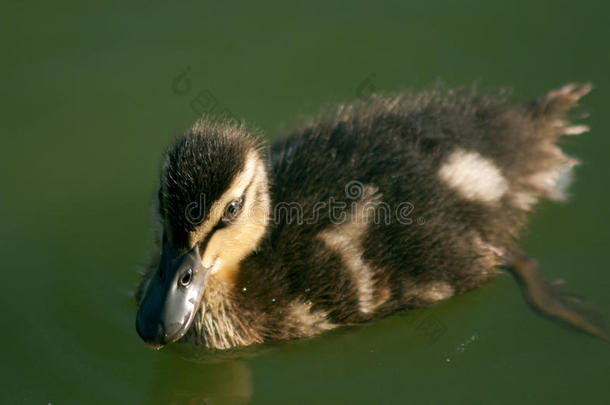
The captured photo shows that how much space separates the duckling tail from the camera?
3506 millimetres

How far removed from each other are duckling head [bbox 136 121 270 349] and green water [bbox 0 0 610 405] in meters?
0.46

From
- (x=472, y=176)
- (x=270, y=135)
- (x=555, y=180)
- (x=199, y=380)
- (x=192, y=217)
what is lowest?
(x=199, y=380)

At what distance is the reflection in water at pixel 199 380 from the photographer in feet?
11.0

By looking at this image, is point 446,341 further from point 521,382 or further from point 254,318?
point 254,318

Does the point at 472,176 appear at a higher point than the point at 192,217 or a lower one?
higher

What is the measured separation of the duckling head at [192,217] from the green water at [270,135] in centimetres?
46

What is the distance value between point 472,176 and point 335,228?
25.4 inches

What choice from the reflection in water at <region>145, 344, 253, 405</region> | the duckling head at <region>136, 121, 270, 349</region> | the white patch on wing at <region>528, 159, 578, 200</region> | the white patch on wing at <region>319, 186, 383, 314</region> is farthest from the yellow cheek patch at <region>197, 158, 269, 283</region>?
the white patch on wing at <region>528, 159, 578, 200</region>

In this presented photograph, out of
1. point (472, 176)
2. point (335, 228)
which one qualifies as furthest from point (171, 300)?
point (472, 176)

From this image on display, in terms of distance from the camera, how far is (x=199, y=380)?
11.3 ft

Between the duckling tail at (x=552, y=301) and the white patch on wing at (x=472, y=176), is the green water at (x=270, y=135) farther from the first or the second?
the white patch on wing at (x=472, y=176)

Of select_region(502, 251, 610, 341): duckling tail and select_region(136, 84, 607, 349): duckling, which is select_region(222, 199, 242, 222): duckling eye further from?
select_region(502, 251, 610, 341): duckling tail

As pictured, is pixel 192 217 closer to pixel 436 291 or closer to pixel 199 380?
pixel 199 380

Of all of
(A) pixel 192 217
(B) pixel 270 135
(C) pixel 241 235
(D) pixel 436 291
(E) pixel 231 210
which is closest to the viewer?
(A) pixel 192 217
